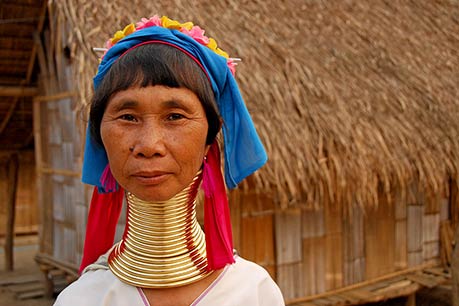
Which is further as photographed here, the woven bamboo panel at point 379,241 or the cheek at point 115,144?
the woven bamboo panel at point 379,241

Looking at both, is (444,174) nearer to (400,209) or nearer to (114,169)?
(400,209)

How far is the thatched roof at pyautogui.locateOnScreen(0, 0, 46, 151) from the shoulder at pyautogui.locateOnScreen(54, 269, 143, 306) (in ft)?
14.0

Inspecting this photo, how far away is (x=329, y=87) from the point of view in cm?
478

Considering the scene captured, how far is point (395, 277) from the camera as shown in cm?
607

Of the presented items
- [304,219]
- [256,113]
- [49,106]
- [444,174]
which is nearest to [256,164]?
[256,113]

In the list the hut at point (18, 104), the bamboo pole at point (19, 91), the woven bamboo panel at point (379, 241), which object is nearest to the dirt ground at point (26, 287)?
the hut at point (18, 104)

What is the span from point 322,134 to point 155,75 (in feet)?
10.6

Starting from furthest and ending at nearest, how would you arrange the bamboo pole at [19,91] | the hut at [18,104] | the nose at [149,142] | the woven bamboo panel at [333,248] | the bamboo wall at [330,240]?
the bamboo pole at [19,91] < the hut at [18,104] < the woven bamboo panel at [333,248] < the bamboo wall at [330,240] < the nose at [149,142]

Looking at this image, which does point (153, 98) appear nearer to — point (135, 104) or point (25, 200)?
point (135, 104)

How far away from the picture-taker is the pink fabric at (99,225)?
63.4 inches

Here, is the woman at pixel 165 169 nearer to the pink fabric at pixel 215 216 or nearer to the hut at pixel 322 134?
the pink fabric at pixel 215 216

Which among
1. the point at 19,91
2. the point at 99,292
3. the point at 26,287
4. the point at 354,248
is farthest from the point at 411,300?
the point at 99,292

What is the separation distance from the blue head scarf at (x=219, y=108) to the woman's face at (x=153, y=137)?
0.43 ft

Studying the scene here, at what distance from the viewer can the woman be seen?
51.7 inches
